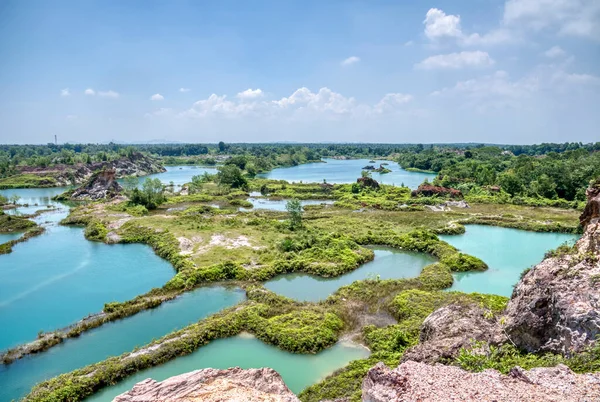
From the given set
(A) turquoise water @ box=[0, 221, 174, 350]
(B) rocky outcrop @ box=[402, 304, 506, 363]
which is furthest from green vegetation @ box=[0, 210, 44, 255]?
(B) rocky outcrop @ box=[402, 304, 506, 363]

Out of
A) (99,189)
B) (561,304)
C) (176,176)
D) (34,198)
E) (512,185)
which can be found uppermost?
(512,185)

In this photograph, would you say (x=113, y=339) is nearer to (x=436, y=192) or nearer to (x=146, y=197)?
(x=146, y=197)

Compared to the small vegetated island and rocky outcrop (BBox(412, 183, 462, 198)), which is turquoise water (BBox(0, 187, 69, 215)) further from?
rocky outcrop (BBox(412, 183, 462, 198))


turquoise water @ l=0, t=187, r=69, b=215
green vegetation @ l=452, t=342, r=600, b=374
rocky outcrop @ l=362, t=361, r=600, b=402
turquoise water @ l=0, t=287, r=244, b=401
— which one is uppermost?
rocky outcrop @ l=362, t=361, r=600, b=402

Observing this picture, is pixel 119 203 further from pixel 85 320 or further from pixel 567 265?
pixel 567 265

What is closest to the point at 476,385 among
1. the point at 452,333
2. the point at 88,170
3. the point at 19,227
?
the point at 452,333

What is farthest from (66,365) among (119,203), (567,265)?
(119,203)

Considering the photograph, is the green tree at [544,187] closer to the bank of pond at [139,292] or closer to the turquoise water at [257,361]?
the bank of pond at [139,292]

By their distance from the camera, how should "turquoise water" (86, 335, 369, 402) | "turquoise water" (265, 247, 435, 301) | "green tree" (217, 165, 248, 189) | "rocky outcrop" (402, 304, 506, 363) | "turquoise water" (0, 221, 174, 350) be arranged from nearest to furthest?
"rocky outcrop" (402, 304, 506, 363) → "turquoise water" (86, 335, 369, 402) → "turquoise water" (0, 221, 174, 350) → "turquoise water" (265, 247, 435, 301) → "green tree" (217, 165, 248, 189)
